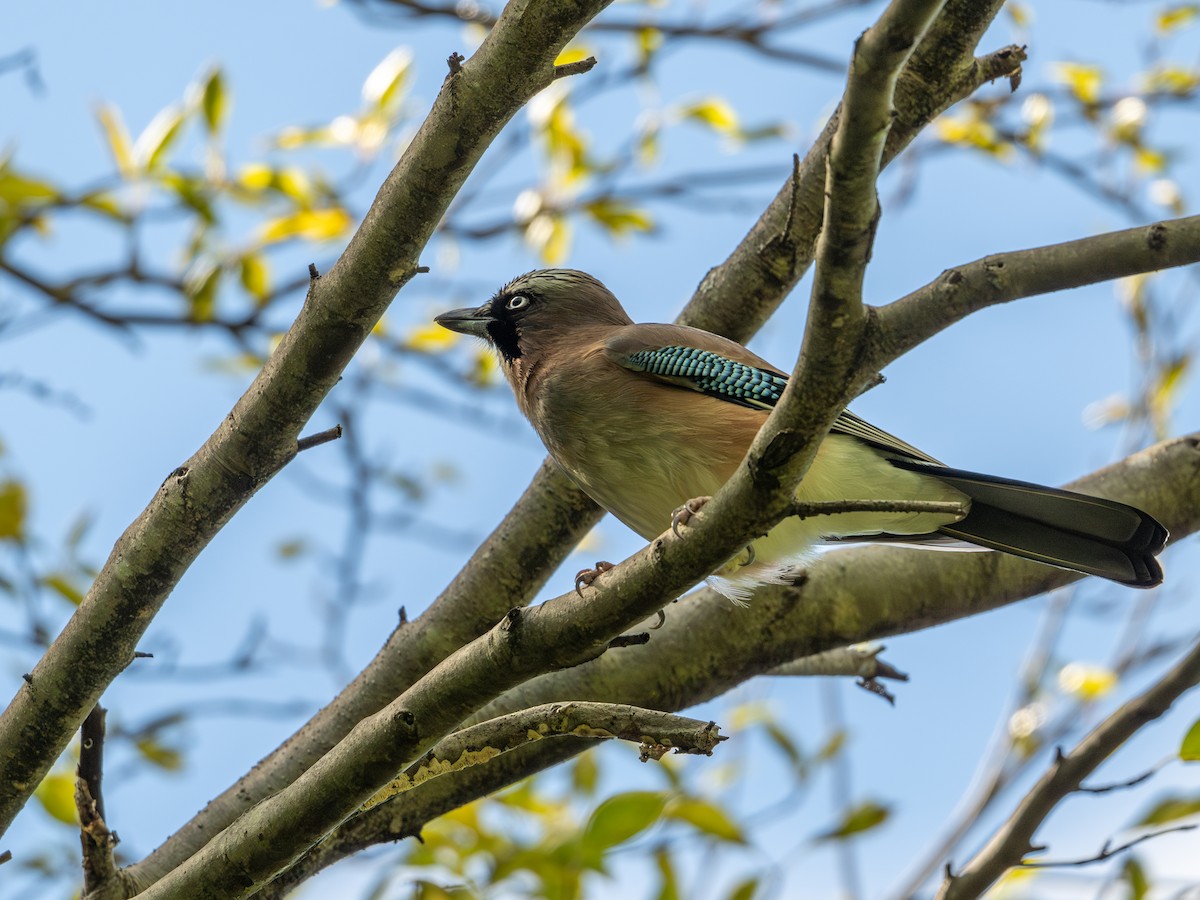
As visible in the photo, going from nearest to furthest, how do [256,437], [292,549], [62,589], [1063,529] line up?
[256,437] → [1063,529] → [62,589] → [292,549]

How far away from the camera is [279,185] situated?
4820 mm

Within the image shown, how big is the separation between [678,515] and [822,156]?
1047 millimetres

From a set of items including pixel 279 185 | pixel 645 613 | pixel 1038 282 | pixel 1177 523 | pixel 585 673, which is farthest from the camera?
pixel 279 185

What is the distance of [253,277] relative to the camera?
4.74 metres

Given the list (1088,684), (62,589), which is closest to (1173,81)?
(1088,684)

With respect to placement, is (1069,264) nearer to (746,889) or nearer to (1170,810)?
(1170,810)

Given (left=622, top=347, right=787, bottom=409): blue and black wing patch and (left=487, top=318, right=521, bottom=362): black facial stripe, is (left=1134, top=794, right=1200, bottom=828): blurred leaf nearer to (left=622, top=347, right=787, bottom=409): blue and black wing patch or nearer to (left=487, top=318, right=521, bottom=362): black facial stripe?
(left=622, top=347, right=787, bottom=409): blue and black wing patch

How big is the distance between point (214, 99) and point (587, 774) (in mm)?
2747

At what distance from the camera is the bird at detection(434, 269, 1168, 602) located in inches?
123

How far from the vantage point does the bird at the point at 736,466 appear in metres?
3.13

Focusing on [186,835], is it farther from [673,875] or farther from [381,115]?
[381,115]

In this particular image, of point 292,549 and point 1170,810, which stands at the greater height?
point 292,549

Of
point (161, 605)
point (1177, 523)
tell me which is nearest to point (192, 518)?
point (161, 605)

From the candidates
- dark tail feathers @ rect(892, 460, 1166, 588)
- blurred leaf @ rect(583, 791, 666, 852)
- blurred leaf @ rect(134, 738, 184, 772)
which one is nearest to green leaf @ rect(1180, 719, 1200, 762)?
dark tail feathers @ rect(892, 460, 1166, 588)
